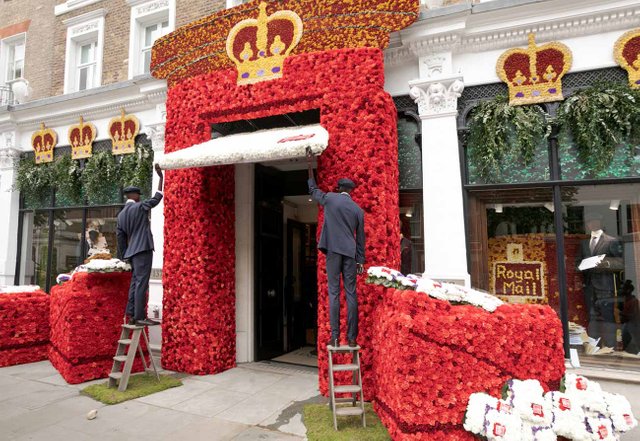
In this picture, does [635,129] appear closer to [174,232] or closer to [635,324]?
[635,324]

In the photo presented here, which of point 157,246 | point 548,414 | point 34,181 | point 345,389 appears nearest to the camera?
point 548,414

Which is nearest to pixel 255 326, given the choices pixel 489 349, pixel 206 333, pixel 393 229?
pixel 206 333

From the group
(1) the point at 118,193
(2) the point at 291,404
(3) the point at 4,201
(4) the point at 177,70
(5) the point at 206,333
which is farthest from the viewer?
(3) the point at 4,201

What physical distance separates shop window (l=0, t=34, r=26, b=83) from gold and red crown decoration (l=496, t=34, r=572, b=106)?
42.4 ft

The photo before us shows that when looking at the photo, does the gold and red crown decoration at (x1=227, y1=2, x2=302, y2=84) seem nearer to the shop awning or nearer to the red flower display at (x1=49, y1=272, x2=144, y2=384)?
the shop awning

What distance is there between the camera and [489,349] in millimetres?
3699

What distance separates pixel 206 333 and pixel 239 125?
3.63 metres

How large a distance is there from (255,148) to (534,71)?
4138mm

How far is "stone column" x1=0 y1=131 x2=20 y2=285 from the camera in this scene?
33.3ft

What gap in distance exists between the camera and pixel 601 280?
5508 mm

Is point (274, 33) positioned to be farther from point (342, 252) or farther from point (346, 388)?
point (346, 388)

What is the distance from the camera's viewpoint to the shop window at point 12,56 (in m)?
11.5

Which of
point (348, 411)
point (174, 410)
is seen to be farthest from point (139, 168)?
point (348, 411)

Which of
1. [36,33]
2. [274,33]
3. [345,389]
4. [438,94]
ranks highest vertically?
[36,33]
